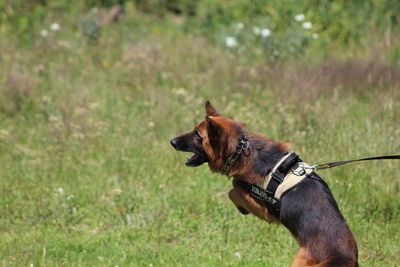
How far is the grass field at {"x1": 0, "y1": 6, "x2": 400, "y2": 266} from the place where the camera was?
4.77 m

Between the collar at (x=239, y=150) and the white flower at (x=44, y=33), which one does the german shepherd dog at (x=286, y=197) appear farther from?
the white flower at (x=44, y=33)

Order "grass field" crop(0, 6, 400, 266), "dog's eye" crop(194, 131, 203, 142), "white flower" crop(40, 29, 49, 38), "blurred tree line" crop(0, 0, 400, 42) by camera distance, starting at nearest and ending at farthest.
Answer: "dog's eye" crop(194, 131, 203, 142) → "grass field" crop(0, 6, 400, 266) → "white flower" crop(40, 29, 49, 38) → "blurred tree line" crop(0, 0, 400, 42)

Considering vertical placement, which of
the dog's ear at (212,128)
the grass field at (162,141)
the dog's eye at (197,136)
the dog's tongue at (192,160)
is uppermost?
the dog's ear at (212,128)

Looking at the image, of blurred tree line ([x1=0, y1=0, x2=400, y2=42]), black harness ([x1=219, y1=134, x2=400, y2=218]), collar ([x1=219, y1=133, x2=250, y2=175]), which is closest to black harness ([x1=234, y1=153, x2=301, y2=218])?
black harness ([x1=219, y1=134, x2=400, y2=218])

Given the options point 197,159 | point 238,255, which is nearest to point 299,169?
point 197,159

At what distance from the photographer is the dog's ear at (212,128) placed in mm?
3805

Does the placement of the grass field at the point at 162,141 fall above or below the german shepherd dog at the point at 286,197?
below

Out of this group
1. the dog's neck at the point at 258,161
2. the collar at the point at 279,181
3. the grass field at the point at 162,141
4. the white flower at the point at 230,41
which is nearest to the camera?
the collar at the point at 279,181

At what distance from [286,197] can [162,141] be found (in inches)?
121

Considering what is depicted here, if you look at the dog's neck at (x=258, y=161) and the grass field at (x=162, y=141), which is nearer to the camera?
the dog's neck at (x=258, y=161)

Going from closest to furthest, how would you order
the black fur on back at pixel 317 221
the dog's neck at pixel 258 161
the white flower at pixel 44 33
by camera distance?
1. the black fur on back at pixel 317 221
2. the dog's neck at pixel 258 161
3. the white flower at pixel 44 33

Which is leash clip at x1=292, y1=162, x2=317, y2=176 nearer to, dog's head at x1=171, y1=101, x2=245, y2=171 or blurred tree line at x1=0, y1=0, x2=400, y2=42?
dog's head at x1=171, y1=101, x2=245, y2=171

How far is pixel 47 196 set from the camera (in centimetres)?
545

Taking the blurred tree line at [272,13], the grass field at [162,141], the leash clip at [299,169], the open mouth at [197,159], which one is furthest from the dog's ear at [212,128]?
the blurred tree line at [272,13]
